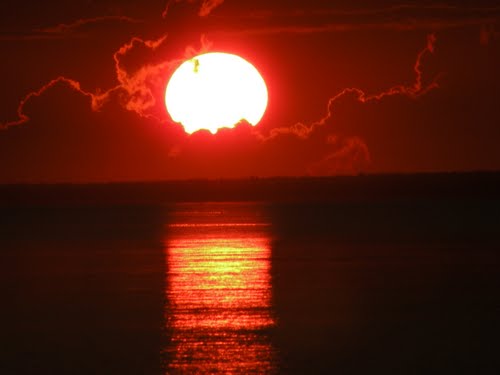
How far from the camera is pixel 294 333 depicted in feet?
35.9

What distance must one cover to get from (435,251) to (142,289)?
5.78m

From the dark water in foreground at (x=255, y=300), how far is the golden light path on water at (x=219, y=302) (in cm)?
3

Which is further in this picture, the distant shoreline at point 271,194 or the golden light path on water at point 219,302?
the distant shoreline at point 271,194

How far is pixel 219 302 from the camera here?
12961 mm

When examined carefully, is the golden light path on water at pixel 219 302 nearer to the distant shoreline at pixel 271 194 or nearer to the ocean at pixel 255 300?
the ocean at pixel 255 300

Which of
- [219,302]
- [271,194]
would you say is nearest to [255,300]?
[219,302]

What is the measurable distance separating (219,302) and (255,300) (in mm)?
455

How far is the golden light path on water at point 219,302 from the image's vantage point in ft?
32.4

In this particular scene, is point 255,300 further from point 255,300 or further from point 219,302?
point 219,302

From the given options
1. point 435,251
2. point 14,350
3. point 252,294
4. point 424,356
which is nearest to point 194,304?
point 252,294

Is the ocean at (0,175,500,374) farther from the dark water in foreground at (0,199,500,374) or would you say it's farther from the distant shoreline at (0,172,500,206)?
the distant shoreline at (0,172,500,206)

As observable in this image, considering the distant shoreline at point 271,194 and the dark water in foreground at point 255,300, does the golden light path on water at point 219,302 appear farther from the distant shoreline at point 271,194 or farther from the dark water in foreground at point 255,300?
the distant shoreline at point 271,194

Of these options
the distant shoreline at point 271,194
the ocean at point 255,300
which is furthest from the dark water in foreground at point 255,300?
the distant shoreline at point 271,194

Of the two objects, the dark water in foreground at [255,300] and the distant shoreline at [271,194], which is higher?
the distant shoreline at [271,194]
